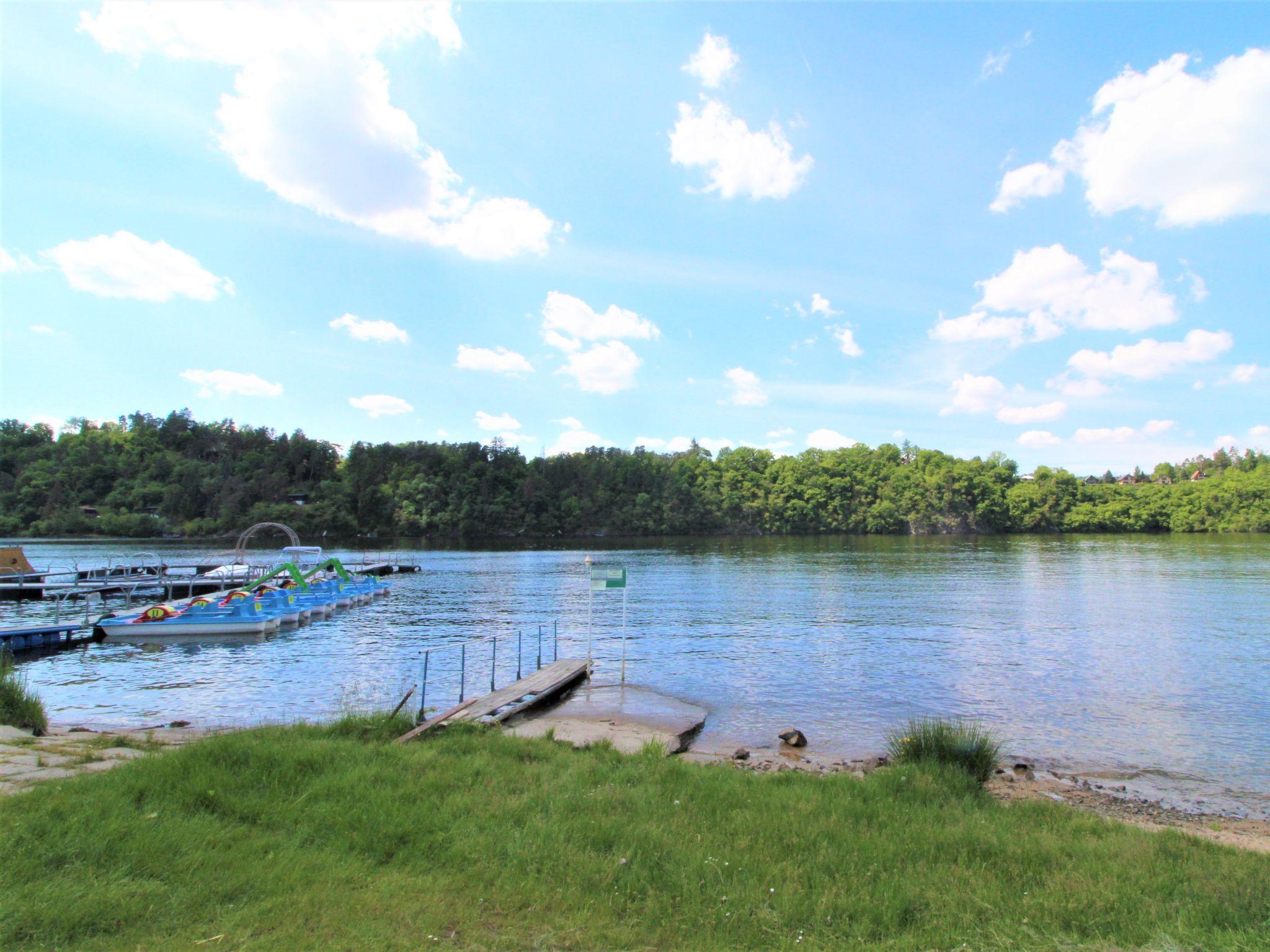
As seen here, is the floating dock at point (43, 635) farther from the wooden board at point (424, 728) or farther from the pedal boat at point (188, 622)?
the wooden board at point (424, 728)

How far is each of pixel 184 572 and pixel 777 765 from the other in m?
59.4

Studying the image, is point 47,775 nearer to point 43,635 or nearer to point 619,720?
point 619,720

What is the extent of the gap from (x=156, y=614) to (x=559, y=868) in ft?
100.0

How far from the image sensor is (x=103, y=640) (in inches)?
1117

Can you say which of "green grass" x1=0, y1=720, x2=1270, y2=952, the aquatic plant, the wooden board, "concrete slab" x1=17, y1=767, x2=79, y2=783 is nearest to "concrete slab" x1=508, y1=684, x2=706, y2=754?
the wooden board

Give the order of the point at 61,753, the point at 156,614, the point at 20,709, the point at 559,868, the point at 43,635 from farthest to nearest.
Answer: the point at 156,614 < the point at 43,635 < the point at 20,709 < the point at 61,753 < the point at 559,868

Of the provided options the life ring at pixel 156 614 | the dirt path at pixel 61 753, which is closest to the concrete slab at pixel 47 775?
the dirt path at pixel 61 753

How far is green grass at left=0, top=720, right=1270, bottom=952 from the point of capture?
4941 millimetres

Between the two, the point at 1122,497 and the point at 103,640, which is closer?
the point at 103,640

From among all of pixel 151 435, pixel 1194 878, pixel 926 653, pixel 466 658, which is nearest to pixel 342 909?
pixel 1194 878

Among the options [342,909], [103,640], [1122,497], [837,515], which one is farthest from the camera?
[837,515]

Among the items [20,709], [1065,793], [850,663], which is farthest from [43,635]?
[1065,793]

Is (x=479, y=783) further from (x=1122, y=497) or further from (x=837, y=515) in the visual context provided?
(x=1122, y=497)

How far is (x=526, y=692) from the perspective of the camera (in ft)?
57.9
